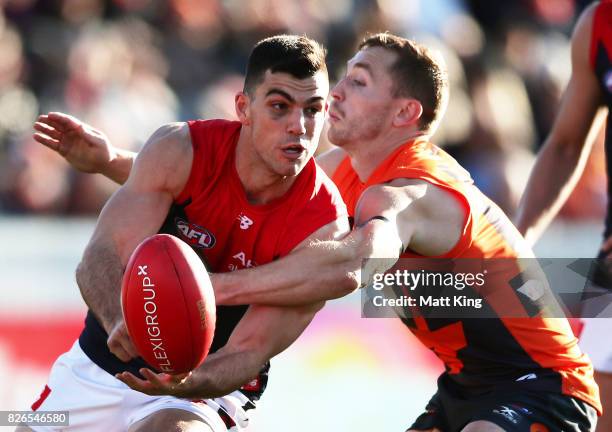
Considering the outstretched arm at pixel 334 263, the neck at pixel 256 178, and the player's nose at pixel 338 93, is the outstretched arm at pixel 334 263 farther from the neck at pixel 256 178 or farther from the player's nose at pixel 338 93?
the player's nose at pixel 338 93

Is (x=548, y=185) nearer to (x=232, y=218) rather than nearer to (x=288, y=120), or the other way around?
(x=288, y=120)

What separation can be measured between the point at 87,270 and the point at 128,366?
520 mm

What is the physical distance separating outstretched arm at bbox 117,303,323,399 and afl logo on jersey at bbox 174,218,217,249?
0.38 m

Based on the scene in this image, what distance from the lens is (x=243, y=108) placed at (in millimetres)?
5508

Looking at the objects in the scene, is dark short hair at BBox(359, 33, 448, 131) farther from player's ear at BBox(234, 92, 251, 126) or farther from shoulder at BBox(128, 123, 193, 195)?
shoulder at BBox(128, 123, 193, 195)

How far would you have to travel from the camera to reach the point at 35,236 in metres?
9.38

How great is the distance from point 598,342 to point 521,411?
1.06 metres

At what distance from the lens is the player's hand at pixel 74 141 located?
608 cm

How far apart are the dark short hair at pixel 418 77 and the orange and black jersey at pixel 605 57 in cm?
95

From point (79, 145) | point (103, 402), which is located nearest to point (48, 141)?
point (79, 145)

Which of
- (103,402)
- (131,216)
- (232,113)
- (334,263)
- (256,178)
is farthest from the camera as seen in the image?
(232,113)

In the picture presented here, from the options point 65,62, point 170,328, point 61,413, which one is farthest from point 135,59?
point 170,328

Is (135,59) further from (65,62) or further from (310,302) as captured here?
(310,302)

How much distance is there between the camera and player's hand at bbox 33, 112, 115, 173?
6078mm
